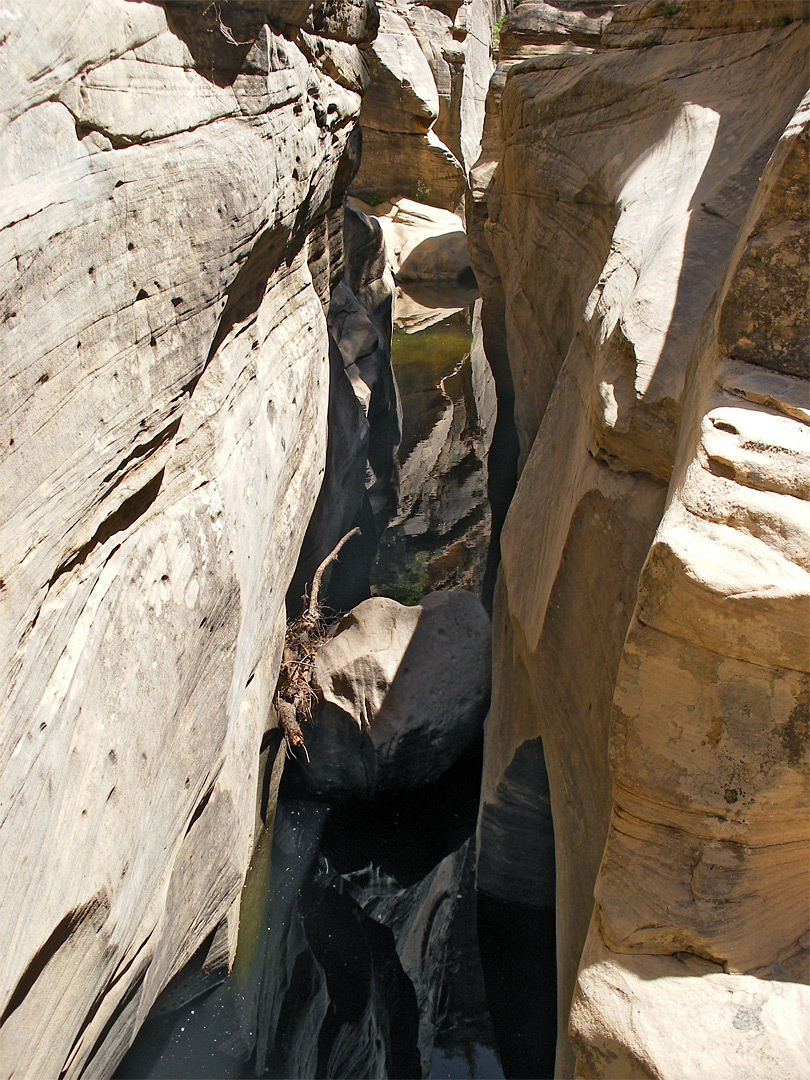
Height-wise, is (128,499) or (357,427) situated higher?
(128,499)

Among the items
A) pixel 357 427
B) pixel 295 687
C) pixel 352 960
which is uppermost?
pixel 357 427

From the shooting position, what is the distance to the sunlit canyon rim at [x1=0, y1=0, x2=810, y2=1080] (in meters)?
1.75

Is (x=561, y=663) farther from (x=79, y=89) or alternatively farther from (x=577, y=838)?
(x=79, y=89)

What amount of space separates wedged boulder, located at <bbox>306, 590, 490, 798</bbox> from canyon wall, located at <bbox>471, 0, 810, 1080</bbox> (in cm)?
42

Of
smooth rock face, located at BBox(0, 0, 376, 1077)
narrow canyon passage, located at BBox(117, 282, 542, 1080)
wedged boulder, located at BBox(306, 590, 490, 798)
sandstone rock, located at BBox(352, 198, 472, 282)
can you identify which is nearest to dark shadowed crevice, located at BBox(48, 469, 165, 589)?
smooth rock face, located at BBox(0, 0, 376, 1077)

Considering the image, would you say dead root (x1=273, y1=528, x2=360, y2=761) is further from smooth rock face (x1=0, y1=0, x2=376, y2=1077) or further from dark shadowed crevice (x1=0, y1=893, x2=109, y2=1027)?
dark shadowed crevice (x1=0, y1=893, x2=109, y2=1027)

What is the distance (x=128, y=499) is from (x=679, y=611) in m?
1.69

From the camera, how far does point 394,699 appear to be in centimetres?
412

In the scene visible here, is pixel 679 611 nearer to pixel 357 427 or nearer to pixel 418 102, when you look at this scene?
pixel 357 427

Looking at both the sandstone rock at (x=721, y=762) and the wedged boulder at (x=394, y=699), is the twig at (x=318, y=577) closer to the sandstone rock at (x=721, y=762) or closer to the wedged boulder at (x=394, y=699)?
the wedged boulder at (x=394, y=699)

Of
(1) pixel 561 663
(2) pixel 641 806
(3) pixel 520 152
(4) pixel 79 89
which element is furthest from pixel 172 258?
(3) pixel 520 152

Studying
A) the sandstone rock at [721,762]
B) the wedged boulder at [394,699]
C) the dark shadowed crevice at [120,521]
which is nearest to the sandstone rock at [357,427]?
the wedged boulder at [394,699]

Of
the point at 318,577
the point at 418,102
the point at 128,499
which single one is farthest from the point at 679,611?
the point at 418,102

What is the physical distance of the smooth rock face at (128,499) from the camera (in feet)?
6.75
